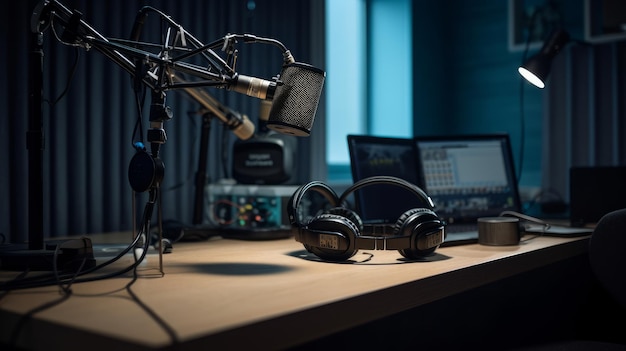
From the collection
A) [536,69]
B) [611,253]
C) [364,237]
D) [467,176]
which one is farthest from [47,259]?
[536,69]

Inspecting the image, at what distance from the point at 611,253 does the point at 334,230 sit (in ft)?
1.78

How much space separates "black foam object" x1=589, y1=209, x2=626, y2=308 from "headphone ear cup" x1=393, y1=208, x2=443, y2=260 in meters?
0.33

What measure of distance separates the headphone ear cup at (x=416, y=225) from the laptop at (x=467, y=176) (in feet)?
2.03

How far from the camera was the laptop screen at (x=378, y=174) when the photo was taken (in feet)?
4.87

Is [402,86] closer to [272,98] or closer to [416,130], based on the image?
[416,130]

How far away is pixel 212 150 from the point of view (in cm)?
185

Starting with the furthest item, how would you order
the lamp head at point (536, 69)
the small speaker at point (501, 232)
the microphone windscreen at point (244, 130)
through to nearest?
the lamp head at point (536, 69) < the microphone windscreen at point (244, 130) < the small speaker at point (501, 232)

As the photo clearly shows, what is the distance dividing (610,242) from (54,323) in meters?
0.98

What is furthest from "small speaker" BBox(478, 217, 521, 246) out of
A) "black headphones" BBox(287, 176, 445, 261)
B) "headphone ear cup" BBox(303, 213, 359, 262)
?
"headphone ear cup" BBox(303, 213, 359, 262)

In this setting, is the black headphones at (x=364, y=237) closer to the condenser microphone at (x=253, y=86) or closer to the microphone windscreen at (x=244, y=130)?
the condenser microphone at (x=253, y=86)

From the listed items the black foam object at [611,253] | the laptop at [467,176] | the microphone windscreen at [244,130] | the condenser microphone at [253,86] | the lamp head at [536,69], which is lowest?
the black foam object at [611,253]

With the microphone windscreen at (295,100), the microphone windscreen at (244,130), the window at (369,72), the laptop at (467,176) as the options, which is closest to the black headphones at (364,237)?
the microphone windscreen at (295,100)

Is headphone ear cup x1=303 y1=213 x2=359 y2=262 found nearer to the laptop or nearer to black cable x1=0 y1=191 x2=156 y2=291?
black cable x1=0 y1=191 x2=156 y2=291

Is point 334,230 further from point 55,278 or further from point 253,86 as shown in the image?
point 55,278
